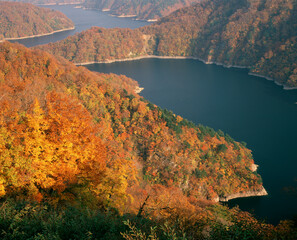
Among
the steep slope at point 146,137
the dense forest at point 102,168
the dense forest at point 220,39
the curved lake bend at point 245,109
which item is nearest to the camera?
the dense forest at point 102,168

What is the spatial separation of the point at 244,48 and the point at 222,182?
111535 millimetres

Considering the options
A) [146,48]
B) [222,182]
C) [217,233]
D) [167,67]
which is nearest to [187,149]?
[222,182]

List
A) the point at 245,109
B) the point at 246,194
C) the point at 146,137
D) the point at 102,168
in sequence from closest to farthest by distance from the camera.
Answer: the point at 102,168 < the point at 246,194 < the point at 146,137 < the point at 245,109

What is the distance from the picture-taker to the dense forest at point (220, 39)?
114 metres

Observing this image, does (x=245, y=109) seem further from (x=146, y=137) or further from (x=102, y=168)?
(x=102, y=168)

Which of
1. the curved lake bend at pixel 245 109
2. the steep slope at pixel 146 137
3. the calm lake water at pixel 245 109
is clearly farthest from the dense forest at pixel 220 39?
the steep slope at pixel 146 137

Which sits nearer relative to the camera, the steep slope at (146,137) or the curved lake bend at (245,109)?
the steep slope at (146,137)

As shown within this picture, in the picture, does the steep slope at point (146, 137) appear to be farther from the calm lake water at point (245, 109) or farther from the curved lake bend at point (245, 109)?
the calm lake water at point (245, 109)

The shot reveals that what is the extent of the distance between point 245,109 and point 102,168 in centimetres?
6829

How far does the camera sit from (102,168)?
67.0ft

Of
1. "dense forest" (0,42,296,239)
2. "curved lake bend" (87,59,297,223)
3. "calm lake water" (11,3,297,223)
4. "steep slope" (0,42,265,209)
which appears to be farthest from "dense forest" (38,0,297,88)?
"dense forest" (0,42,296,239)

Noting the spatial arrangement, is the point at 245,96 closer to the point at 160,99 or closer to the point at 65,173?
the point at 160,99

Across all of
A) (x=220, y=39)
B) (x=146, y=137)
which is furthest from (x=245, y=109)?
(x=220, y=39)

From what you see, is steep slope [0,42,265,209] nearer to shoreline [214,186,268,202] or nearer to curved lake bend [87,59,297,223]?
shoreline [214,186,268,202]
